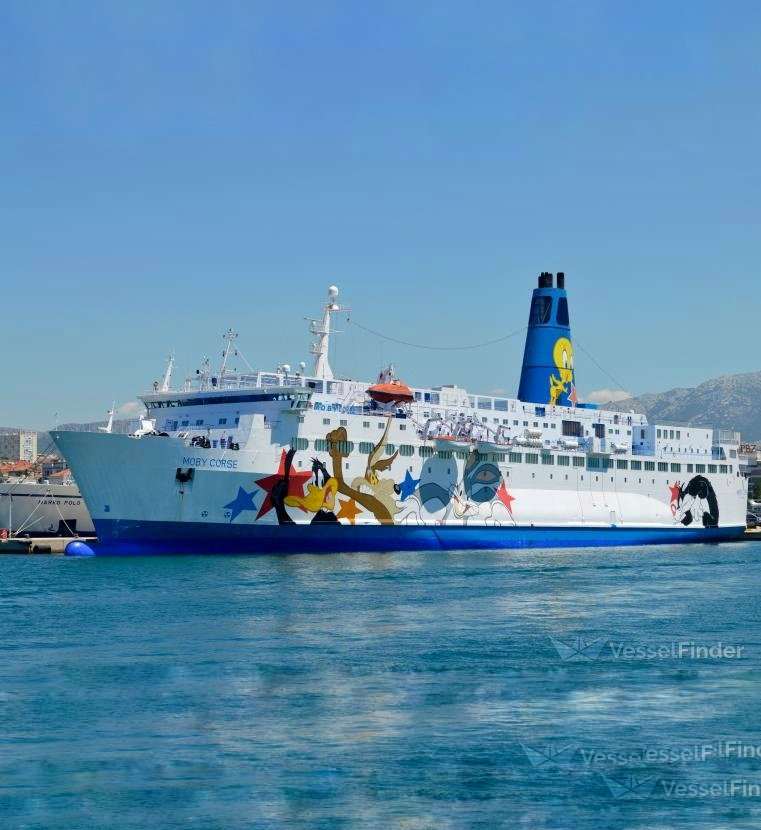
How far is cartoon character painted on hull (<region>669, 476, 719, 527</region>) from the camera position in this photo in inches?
2226

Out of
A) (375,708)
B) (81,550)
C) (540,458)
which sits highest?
(540,458)

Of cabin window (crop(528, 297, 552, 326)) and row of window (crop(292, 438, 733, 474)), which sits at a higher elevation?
cabin window (crop(528, 297, 552, 326))

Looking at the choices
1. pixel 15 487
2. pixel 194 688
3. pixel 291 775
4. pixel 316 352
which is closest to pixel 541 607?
pixel 194 688

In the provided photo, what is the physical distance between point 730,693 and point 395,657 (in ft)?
18.6

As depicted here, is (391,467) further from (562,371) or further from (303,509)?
(562,371)

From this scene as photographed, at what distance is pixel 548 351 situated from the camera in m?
55.8

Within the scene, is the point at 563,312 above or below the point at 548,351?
above

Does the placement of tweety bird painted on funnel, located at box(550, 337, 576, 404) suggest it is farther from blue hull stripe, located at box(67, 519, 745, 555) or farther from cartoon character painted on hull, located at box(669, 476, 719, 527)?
blue hull stripe, located at box(67, 519, 745, 555)

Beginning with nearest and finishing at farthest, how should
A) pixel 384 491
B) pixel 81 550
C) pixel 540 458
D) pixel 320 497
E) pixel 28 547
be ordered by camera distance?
pixel 320 497 < pixel 384 491 < pixel 81 550 < pixel 540 458 < pixel 28 547

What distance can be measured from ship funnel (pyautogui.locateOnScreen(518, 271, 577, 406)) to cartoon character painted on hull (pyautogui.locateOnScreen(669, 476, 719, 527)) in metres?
6.59

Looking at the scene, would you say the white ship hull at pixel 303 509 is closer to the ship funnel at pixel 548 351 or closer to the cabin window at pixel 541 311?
the ship funnel at pixel 548 351

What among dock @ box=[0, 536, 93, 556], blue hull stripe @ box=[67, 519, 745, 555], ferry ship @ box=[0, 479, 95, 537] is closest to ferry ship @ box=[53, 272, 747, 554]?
blue hull stripe @ box=[67, 519, 745, 555]

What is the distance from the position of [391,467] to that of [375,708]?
88.1 feet

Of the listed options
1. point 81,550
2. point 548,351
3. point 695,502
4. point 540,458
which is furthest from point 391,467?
point 695,502
